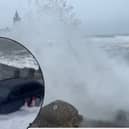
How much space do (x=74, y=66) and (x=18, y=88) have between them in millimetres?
1352

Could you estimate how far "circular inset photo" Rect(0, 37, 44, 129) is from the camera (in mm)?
1094

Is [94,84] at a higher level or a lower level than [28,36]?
lower

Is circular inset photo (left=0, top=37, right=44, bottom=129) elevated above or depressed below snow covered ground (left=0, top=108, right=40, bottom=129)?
above

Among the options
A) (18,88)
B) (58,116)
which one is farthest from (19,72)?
(58,116)

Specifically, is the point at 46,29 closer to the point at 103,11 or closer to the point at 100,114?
the point at 103,11

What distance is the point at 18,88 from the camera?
1.10 meters

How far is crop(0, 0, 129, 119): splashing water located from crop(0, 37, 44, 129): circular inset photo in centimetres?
106

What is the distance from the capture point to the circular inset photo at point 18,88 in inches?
43.1

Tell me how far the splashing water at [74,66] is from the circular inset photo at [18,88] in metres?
1.06

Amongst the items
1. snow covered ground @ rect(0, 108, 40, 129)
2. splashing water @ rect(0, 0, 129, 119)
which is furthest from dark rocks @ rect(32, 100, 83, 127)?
snow covered ground @ rect(0, 108, 40, 129)

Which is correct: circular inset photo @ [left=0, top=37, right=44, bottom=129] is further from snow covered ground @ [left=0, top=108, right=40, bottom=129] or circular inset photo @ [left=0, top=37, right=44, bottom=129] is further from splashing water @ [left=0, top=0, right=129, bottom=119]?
splashing water @ [left=0, top=0, right=129, bottom=119]

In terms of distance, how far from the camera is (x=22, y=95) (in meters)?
1.11

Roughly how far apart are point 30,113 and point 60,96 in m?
1.17

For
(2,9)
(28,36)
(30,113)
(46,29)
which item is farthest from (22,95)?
(46,29)
